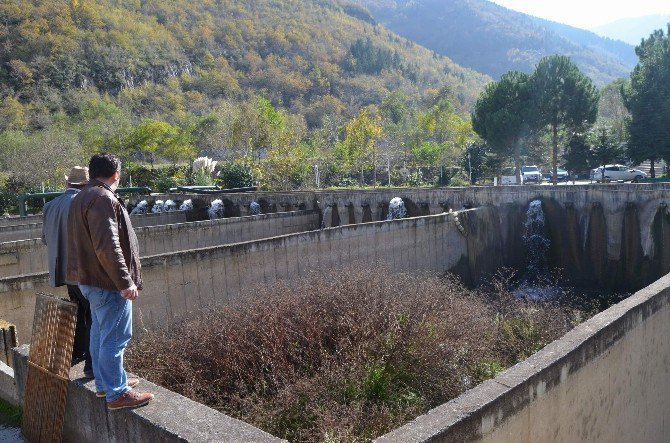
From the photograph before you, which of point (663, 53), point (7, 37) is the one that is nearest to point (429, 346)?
point (663, 53)

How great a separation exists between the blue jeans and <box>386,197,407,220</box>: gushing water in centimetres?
1691

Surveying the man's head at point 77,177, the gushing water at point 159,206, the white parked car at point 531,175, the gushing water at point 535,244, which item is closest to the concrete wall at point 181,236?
the gushing water at point 535,244

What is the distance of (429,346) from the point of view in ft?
25.0

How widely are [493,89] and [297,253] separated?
3004cm

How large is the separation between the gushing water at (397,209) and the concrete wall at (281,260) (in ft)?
12.2

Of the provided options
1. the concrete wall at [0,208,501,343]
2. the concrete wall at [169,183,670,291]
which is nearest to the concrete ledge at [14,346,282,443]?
the concrete wall at [0,208,501,343]

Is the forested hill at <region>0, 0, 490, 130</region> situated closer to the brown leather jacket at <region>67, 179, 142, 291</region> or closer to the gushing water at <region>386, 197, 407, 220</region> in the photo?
the gushing water at <region>386, 197, 407, 220</region>

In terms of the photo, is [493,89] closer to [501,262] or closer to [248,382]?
[501,262]

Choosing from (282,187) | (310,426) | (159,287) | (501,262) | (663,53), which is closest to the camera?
(310,426)

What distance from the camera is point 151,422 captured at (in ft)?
12.5

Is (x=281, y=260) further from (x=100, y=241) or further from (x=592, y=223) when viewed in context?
(x=592, y=223)

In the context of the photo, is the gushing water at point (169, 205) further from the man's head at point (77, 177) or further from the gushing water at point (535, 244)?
the man's head at point (77, 177)

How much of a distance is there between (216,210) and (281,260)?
14.1 meters

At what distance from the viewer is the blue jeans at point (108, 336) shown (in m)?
3.95
